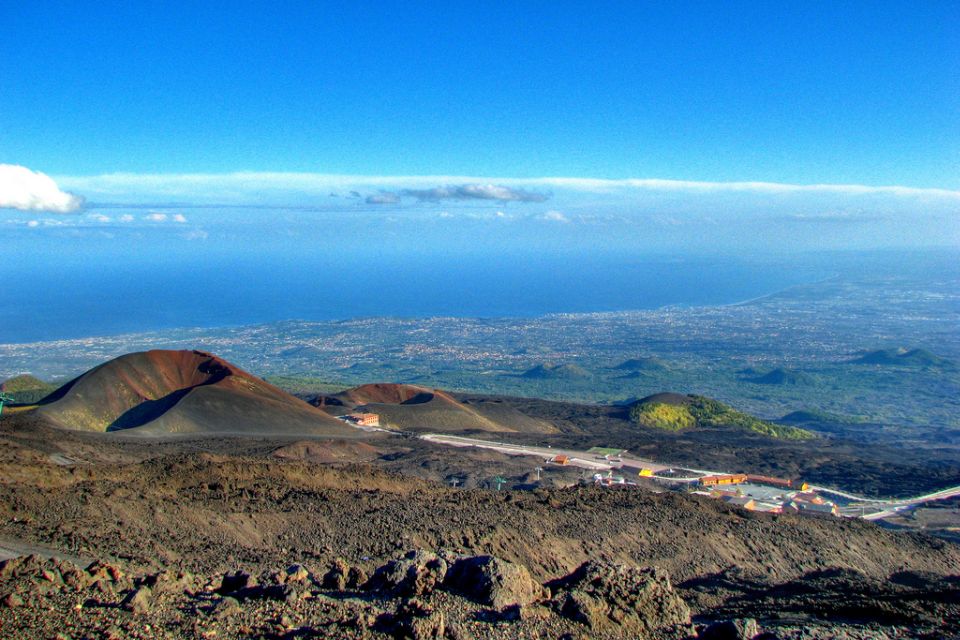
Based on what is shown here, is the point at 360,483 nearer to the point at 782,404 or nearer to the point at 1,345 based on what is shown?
the point at 782,404

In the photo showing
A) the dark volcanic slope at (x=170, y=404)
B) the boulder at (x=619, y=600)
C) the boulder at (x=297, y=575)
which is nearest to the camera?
the boulder at (x=619, y=600)

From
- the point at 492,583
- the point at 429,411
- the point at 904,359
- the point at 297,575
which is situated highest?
the point at 492,583

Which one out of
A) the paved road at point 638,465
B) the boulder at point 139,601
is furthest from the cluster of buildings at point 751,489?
the boulder at point 139,601

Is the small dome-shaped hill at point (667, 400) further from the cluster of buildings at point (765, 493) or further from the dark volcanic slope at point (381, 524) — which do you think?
the dark volcanic slope at point (381, 524)

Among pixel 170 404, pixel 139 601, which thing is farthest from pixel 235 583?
pixel 170 404

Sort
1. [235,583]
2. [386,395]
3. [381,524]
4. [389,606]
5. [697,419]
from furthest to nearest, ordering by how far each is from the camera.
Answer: [697,419] < [386,395] < [381,524] < [235,583] < [389,606]

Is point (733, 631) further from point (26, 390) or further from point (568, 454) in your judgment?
point (26, 390)
